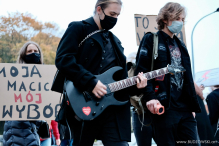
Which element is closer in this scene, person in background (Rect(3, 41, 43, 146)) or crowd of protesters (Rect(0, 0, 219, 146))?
crowd of protesters (Rect(0, 0, 219, 146))

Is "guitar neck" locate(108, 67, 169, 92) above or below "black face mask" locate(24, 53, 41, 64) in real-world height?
below

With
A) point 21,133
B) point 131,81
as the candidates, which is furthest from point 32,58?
point 131,81

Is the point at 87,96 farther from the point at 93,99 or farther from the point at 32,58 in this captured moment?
the point at 32,58

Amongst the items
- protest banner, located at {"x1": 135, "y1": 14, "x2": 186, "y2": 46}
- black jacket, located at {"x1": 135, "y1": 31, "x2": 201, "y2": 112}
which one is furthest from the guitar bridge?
protest banner, located at {"x1": 135, "y1": 14, "x2": 186, "y2": 46}

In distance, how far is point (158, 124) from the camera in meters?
2.64

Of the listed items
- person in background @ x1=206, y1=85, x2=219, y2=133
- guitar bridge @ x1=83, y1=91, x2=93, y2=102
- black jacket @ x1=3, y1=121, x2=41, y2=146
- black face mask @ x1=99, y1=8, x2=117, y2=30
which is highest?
black face mask @ x1=99, y1=8, x2=117, y2=30

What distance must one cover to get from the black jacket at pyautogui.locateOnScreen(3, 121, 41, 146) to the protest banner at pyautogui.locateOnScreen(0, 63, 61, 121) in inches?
10.9

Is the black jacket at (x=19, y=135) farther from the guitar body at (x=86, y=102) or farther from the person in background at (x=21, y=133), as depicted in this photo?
the guitar body at (x=86, y=102)

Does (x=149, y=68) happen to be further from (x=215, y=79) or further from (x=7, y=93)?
(x=7, y=93)

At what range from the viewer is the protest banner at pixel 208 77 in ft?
12.0

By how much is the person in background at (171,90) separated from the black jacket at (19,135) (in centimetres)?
153

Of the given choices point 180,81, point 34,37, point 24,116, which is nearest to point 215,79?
point 180,81

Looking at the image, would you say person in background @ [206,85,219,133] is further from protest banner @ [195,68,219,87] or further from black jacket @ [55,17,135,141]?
black jacket @ [55,17,135,141]

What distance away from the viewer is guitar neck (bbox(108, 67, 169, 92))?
232 centimetres
